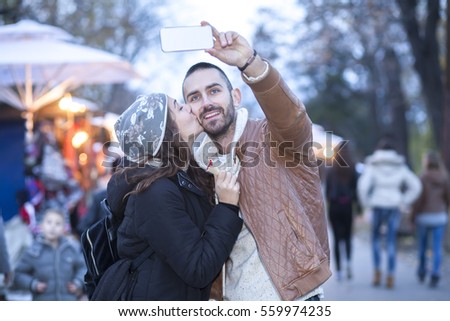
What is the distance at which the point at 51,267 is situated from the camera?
642 cm

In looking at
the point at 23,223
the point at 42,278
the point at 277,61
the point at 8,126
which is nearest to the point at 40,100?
the point at 8,126

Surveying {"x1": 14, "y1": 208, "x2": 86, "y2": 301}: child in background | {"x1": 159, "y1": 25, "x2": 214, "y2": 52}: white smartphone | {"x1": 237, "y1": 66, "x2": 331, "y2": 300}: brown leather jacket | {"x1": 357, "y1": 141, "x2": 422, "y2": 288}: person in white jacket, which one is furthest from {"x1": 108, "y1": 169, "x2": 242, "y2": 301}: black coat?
{"x1": 357, "y1": 141, "x2": 422, "y2": 288}: person in white jacket

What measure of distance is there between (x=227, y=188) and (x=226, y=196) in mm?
39

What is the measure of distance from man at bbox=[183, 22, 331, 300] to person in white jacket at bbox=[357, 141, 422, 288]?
6.83 meters

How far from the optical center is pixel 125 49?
27.8 meters

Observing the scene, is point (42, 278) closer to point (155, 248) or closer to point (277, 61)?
point (155, 248)

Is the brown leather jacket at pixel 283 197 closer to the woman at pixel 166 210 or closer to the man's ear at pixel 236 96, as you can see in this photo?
the woman at pixel 166 210

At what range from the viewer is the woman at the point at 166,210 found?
3.07 meters

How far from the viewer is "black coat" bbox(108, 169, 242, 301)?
3055 mm

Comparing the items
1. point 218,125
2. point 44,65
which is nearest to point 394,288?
point 44,65

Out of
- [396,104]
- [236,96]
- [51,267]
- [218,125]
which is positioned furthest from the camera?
[396,104]

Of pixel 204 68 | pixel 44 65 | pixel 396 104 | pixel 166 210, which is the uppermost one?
pixel 44 65

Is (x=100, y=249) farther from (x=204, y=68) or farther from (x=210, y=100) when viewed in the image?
(x=204, y=68)
